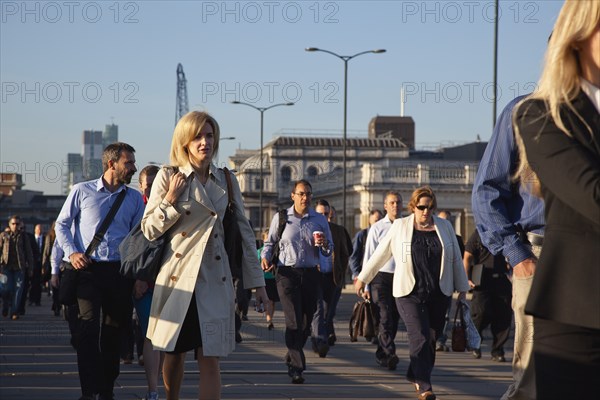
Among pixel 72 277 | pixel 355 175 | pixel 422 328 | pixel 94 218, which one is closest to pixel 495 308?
pixel 422 328

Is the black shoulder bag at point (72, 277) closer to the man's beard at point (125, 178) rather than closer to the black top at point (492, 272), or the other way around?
the man's beard at point (125, 178)

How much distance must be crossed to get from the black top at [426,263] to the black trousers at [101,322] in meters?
2.85

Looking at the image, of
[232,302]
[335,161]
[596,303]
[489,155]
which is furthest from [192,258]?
[335,161]

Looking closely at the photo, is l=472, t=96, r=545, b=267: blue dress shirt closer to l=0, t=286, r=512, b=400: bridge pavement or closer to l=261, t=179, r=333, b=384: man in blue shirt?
l=0, t=286, r=512, b=400: bridge pavement

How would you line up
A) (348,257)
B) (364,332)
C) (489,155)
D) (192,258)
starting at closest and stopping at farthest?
(489,155), (192,258), (364,332), (348,257)

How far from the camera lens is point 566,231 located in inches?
157

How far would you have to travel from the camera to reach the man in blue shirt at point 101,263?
33.1 feet

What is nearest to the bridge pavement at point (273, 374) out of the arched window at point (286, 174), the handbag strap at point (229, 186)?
the handbag strap at point (229, 186)

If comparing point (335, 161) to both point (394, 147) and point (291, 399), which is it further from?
point (291, 399)

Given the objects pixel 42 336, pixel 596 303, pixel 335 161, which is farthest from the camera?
pixel 335 161

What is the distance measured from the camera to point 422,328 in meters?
11.6

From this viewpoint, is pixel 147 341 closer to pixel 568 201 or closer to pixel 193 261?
pixel 193 261

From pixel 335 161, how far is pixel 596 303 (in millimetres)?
146485

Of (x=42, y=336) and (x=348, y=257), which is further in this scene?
(x=42, y=336)
